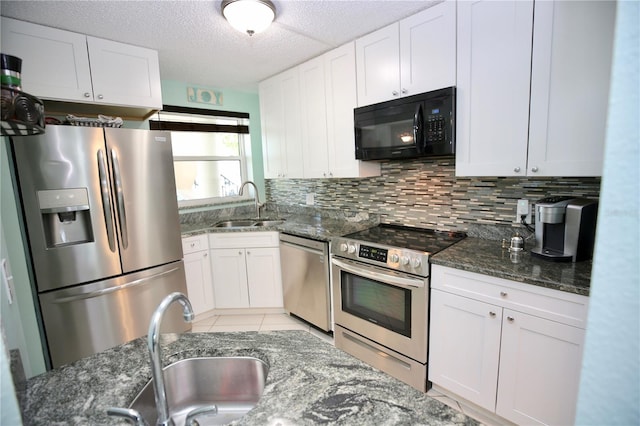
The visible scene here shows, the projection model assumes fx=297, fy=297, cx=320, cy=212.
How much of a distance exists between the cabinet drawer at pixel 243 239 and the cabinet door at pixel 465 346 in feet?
5.26

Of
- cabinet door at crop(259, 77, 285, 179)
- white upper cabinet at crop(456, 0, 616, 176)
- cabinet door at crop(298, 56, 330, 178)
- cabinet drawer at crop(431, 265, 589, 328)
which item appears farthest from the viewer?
cabinet door at crop(259, 77, 285, 179)

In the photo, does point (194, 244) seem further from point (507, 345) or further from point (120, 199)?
point (507, 345)

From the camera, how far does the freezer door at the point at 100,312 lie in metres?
1.92

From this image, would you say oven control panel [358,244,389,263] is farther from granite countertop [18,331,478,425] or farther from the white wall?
the white wall

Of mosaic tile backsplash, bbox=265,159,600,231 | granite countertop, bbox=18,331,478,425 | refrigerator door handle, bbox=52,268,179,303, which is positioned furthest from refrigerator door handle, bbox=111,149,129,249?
mosaic tile backsplash, bbox=265,159,600,231

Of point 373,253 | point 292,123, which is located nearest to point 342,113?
point 292,123

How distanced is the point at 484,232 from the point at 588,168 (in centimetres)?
75

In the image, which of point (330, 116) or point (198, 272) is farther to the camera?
point (198, 272)

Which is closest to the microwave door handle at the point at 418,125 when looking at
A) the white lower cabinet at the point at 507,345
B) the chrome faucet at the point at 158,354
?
the white lower cabinet at the point at 507,345

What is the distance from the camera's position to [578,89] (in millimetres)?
1457

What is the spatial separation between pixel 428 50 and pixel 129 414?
2313 mm

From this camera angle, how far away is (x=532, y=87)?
1591mm

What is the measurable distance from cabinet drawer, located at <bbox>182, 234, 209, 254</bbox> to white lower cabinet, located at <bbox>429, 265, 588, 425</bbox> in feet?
6.90

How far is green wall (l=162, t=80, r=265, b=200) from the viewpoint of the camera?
3184mm
